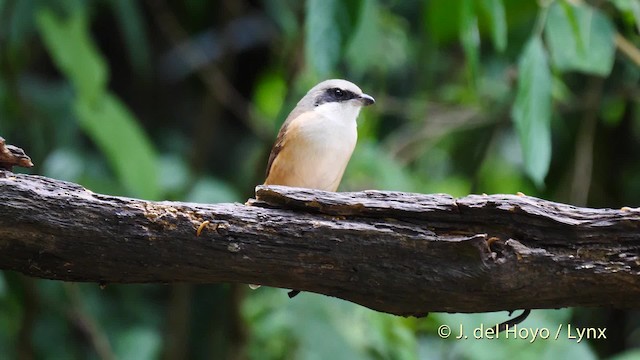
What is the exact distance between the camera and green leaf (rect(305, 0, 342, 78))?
134 inches

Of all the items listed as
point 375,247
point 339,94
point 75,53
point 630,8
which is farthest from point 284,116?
point 375,247

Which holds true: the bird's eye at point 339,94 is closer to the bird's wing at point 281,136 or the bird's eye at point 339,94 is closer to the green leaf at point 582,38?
the bird's wing at point 281,136

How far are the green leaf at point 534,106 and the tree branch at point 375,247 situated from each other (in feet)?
2.88

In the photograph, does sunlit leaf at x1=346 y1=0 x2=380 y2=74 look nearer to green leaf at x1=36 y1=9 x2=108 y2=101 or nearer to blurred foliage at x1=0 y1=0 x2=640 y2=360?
blurred foliage at x1=0 y1=0 x2=640 y2=360

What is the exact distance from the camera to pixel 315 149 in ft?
12.6

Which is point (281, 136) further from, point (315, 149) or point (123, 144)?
point (123, 144)

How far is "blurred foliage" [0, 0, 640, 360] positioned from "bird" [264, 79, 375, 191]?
0.53m

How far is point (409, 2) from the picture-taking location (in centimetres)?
611

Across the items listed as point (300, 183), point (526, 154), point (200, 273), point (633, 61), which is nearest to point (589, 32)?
point (526, 154)

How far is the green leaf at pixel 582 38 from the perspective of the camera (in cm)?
368

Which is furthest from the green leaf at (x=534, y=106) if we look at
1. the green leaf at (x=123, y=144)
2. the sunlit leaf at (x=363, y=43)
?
the green leaf at (x=123, y=144)

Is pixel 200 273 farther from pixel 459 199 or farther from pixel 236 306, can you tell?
pixel 236 306

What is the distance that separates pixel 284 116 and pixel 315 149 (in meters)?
0.72

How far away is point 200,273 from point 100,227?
313mm
